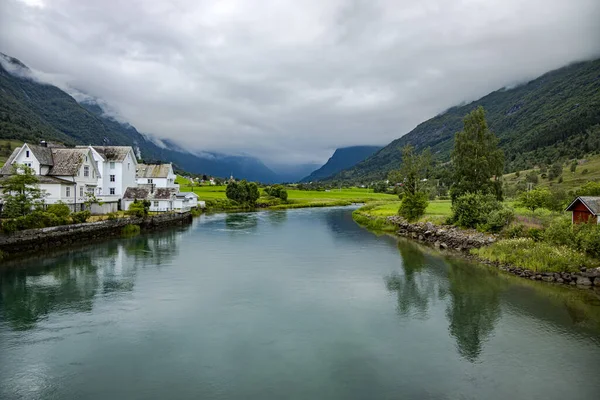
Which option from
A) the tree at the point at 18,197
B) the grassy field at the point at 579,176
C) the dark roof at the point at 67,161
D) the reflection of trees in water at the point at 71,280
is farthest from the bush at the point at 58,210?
the grassy field at the point at 579,176

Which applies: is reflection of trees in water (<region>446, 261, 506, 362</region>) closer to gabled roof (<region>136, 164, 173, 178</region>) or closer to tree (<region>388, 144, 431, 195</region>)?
tree (<region>388, 144, 431, 195</region>)

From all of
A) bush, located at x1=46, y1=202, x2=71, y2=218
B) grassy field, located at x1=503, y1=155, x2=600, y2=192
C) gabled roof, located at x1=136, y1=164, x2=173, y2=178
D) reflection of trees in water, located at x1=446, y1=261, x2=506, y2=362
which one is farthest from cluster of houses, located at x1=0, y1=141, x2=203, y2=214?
grassy field, located at x1=503, y1=155, x2=600, y2=192

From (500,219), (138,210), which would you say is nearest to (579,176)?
(500,219)

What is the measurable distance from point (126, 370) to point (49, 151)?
42196 millimetres

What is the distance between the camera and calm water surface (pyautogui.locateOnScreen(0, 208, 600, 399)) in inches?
523

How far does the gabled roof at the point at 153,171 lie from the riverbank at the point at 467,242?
37377mm

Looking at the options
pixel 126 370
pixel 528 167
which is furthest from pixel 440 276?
pixel 528 167

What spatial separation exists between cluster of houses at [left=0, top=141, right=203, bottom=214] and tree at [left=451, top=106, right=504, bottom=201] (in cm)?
4313

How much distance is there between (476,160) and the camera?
44219 mm

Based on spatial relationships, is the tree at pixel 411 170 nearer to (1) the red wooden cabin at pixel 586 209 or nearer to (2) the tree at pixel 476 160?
(2) the tree at pixel 476 160

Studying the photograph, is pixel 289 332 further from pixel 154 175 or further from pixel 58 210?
pixel 154 175

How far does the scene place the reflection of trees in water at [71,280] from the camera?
20516mm

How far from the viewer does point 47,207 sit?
39.6 metres

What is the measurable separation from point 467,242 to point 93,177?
4383cm
